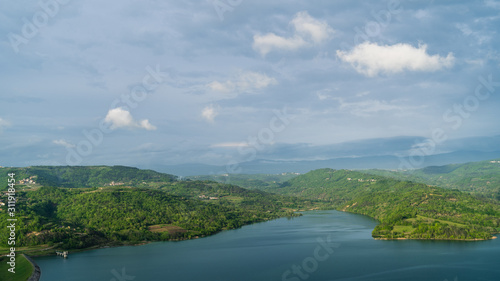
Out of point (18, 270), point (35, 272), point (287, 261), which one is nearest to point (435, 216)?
point (287, 261)

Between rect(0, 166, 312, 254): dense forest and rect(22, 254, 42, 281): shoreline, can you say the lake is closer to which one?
rect(22, 254, 42, 281): shoreline

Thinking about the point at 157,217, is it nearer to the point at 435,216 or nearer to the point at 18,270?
the point at 18,270

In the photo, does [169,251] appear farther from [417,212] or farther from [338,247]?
[417,212]

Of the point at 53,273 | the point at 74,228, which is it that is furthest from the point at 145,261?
the point at 74,228

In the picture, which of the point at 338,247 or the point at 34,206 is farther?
the point at 34,206

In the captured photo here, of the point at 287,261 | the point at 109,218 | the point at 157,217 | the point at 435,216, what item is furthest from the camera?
the point at 157,217

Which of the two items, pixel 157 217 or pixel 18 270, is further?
pixel 157 217

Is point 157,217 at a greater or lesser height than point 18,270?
greater

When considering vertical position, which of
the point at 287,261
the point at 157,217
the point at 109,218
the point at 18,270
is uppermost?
the point at 109,218
